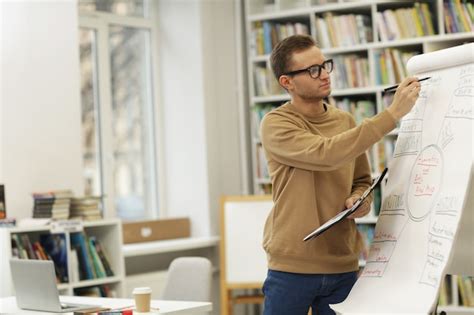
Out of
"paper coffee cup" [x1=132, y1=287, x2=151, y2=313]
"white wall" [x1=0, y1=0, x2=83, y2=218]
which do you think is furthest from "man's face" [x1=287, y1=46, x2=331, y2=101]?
"white wall" [x1=0, y1=0, x2=83, y2=218]

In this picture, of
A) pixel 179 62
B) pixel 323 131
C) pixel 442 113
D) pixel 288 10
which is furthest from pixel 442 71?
pixel 179 62

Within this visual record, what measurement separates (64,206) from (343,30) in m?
2.15

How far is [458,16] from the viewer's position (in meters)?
4.88

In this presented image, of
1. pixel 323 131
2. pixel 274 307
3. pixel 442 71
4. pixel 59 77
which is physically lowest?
pixel 274 307

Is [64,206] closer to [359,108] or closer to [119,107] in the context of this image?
[119,107]

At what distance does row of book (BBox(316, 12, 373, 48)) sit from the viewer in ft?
17.2

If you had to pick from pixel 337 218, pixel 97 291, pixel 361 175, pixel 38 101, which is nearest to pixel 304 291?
pixel 337 218

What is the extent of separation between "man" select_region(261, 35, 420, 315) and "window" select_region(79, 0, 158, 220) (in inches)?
117

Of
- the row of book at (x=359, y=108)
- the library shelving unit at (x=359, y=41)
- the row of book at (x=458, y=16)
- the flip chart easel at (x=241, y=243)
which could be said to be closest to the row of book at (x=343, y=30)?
the library shelving unit at (x=359, y=41)

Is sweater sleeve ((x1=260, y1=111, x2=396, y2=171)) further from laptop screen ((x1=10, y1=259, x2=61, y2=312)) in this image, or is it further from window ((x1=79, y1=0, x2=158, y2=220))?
window ((x1=79, y1=0, x2=158, y2=220))

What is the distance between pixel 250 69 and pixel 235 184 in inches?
32.8

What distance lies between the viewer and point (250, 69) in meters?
5.69

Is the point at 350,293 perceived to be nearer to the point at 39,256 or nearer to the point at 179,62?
the point at 39,256

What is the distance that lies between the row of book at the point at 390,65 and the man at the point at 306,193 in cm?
239
